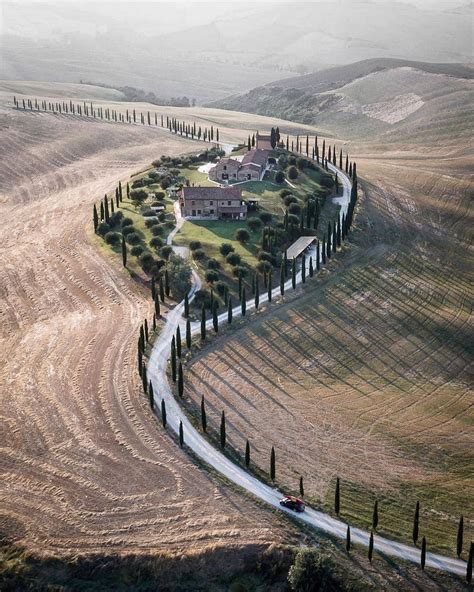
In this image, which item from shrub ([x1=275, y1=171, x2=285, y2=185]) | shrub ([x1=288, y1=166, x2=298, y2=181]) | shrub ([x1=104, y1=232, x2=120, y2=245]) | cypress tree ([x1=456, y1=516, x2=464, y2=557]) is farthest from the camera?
shrub ([x1=288, y1=166, x2=298, y2=181])

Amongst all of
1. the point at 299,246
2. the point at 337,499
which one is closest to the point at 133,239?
the point at 299,246

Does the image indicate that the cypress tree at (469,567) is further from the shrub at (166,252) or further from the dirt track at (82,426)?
the shrub at (166,252)

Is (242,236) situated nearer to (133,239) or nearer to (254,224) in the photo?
(254,224)

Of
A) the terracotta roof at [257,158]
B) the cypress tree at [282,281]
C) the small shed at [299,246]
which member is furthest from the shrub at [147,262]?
the terracotta roof at [257,158]

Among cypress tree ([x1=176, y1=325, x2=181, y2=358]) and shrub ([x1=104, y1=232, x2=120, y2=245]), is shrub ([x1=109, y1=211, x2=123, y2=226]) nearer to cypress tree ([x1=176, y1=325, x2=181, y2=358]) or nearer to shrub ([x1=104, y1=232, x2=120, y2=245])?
shrub ([x1=104, y1=232, x2=120, y2=245])

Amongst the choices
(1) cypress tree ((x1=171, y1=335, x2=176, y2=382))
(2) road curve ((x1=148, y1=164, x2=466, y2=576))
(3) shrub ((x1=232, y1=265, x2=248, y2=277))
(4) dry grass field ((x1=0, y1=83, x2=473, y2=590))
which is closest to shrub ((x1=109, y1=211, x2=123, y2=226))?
(4) dry grass field ((x1=0, y1=83, x2=473, y2=590))

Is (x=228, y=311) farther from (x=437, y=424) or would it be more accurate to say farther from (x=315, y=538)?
(x=315, y=538)

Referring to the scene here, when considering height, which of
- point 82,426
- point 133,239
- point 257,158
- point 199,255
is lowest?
point 82,426
